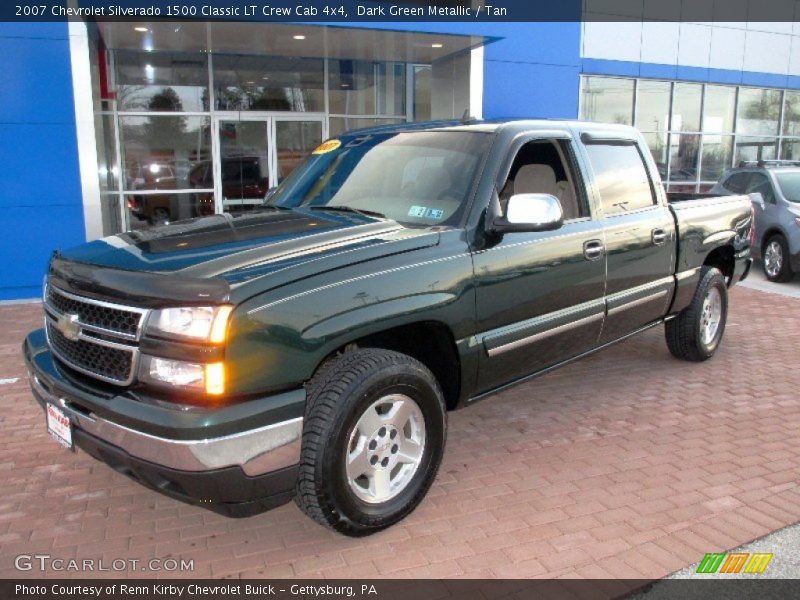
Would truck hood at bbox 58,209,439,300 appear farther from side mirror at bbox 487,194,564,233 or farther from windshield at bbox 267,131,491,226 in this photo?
side mirror at bbox 487,194,564,233

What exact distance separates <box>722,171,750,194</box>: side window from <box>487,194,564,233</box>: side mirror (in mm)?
9431

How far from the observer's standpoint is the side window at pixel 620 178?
465 centimetres

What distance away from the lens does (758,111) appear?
18.8 meters

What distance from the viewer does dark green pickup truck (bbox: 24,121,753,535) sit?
8.74ft

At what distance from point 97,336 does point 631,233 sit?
3525 millimetres

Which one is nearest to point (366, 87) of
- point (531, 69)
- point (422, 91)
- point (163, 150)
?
point (422, 91)

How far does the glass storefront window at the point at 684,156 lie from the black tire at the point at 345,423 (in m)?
16.7

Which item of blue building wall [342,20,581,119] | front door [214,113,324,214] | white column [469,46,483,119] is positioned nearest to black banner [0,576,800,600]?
white column [469,46,483,119]

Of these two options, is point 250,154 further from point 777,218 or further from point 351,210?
point 351,210

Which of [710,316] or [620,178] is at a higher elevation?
[620,178]

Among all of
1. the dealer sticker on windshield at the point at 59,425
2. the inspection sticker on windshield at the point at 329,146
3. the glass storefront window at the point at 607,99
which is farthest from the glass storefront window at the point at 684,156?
the dealer sticker on windshield at the point at 59,425

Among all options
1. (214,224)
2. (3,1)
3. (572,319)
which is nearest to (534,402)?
(572,319)

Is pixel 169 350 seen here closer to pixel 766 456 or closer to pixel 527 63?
pixel 766 456

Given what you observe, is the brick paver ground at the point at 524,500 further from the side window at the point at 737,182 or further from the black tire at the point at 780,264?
the side window at the point at 737,182
